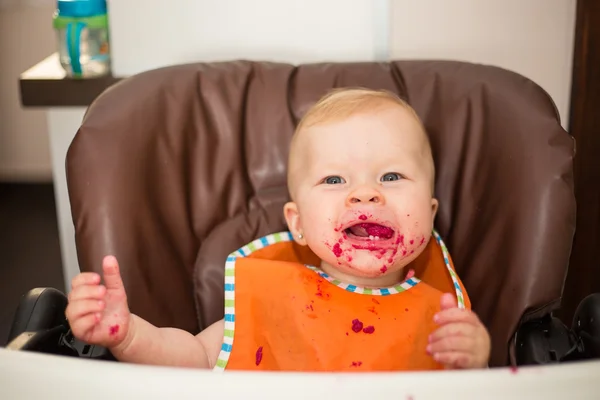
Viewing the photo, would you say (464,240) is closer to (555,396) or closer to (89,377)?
(555,396)

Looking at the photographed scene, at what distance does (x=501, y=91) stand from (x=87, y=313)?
2.62ft

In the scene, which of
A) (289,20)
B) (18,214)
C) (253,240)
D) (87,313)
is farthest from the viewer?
(18,214)

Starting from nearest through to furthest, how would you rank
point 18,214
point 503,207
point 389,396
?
1. point 389,396
2. point 503,207
3. point 18,214

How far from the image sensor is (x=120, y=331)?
1029mm

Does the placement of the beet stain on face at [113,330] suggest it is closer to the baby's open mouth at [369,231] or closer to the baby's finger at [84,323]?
the baby's finger at [84,323]

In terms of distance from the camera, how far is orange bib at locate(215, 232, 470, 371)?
3.81ft

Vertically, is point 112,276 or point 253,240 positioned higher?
point 112,276

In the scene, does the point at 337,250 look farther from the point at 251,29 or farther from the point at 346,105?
the point at 251,29

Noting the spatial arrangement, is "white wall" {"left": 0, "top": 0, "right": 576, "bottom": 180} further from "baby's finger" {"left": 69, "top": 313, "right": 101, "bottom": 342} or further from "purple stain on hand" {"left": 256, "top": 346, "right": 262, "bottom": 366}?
"baby's finger" {"left": 69, "top": 313, "right": 101, "bottom": 342}

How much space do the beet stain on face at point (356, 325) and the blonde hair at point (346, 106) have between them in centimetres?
27

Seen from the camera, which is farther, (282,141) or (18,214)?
(18,214)

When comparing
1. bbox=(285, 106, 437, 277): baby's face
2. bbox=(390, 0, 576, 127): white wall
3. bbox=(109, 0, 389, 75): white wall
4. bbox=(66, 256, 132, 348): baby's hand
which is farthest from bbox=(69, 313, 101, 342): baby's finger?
bbox=(390, 0, 576, 127): white wall

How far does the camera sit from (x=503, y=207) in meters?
1.28

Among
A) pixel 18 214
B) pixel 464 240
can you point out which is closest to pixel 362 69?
pixel 464 240
